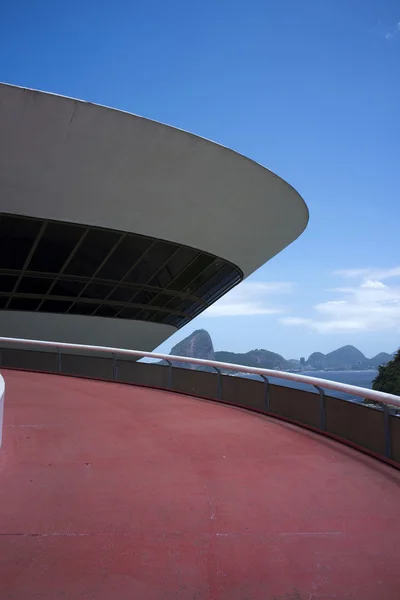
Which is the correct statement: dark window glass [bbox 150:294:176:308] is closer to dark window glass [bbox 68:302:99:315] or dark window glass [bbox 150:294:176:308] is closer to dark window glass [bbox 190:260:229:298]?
dark window glass [bbox 190:260:229:298]

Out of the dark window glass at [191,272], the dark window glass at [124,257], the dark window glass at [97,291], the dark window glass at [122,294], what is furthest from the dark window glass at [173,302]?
the dark window glass at [124,257]

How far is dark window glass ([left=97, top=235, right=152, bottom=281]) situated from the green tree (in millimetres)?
44152

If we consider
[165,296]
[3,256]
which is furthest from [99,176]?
[165,296]

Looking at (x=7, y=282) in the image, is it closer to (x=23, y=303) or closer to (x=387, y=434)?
(x=23, y=303)

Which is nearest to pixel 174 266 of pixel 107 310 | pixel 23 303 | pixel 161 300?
pixel 161 300

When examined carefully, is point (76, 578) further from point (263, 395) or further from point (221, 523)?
point (263, 395)

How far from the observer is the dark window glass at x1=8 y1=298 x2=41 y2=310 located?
19.1 meters

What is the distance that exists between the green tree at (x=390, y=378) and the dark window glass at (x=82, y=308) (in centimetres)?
4369

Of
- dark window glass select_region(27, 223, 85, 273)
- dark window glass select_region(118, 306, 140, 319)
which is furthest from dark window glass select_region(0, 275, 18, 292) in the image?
dark window glass select_region(118, 306, 140, 319)

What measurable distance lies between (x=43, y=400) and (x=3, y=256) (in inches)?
347

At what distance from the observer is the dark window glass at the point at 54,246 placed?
17.5 metres

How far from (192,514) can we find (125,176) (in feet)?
42.7

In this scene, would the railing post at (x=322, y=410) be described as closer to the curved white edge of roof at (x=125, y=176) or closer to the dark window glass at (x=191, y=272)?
the curved white edge of roof at (x=125, y=176)

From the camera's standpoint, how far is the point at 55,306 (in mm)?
19781
